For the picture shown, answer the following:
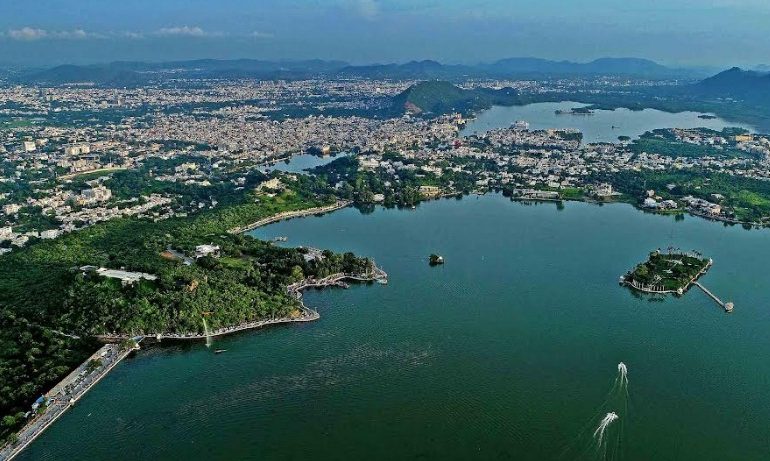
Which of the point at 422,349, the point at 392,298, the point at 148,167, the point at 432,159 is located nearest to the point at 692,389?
the point at 422,349

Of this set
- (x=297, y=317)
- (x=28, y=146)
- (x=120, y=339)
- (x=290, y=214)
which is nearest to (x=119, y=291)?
(x=120, y=339)

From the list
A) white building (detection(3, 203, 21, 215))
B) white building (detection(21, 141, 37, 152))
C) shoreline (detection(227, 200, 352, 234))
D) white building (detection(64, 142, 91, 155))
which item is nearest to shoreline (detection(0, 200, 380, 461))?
shoreline (detection(227, 200, 352, 234))

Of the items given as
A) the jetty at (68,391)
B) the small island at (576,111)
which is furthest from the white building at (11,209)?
the small island at (576,111)

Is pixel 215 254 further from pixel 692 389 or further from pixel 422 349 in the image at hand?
pixel 692 389

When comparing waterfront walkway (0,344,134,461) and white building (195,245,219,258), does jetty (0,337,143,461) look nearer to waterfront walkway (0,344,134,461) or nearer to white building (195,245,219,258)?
waterfront walkway (0,344,134,461)

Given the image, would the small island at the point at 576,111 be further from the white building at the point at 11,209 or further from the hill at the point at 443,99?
the white building at the point at 11,209
